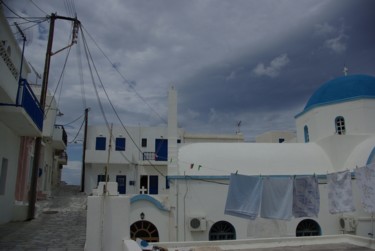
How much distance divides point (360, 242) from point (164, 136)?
20.5 meters

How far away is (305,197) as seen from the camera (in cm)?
1058

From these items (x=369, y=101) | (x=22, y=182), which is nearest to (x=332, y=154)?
(x=369, y=101)

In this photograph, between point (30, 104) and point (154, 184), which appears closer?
point (30, 104)

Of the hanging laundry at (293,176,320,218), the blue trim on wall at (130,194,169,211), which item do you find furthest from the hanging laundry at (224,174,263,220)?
the blue trim on wall at (130,194,169,211)

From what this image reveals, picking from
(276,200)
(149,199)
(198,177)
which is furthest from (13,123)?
(276,200)

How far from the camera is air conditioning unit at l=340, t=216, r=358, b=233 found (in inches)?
566

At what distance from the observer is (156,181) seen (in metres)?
27.1

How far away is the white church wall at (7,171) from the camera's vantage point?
1049 cm

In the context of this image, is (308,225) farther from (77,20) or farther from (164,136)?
(164,136)

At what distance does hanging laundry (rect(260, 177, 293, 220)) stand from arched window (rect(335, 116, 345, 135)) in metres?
9.62

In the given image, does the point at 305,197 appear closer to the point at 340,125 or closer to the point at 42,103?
the point at 340,125

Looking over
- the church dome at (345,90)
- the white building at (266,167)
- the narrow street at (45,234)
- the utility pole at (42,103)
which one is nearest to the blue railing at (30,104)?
the utility pole at (42,103)

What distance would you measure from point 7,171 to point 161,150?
687 inches

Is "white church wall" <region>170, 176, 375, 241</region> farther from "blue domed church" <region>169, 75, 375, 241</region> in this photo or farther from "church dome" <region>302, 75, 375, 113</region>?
"church dome" <region>302, 75, 375, 113</region>
